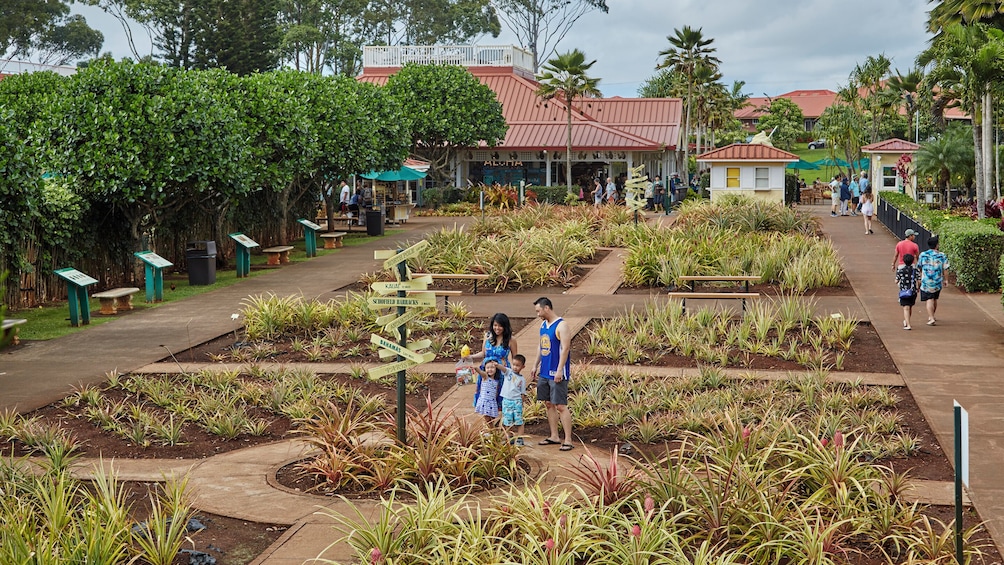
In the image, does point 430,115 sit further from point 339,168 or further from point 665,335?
point 665,335

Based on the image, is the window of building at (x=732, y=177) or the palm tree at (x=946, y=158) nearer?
the window of building at (x=732, y=177)

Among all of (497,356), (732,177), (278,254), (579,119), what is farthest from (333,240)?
(579,119)

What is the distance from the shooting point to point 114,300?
1914 centimetres

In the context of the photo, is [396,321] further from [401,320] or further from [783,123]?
[783,123]

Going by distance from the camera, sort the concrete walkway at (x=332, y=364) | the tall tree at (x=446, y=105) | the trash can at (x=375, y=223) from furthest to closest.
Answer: the tall tree at (x=446, y=105), the trash can at (x=375, y=223), the concrete walkway at (x=332, y=364)

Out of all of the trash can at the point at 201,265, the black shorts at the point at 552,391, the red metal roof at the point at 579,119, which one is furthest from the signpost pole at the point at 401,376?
the red metal roof at the point at 579,119

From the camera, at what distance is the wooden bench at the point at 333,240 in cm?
3095

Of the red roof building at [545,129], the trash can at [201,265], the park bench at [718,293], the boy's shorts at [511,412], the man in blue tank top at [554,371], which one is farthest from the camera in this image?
the red roof building at [545,129]

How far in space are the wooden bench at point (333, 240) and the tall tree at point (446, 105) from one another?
47.3 feet

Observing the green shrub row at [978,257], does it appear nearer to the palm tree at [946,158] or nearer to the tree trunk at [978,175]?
the tree trunk at [978,175]

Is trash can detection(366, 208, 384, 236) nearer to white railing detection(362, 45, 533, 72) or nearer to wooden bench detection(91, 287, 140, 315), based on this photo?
wooden bench detection(91, 287, 140, 315)

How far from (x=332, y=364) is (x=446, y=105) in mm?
32563

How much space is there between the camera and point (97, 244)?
21797mm

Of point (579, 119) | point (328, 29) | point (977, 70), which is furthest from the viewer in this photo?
point (328, 29)
